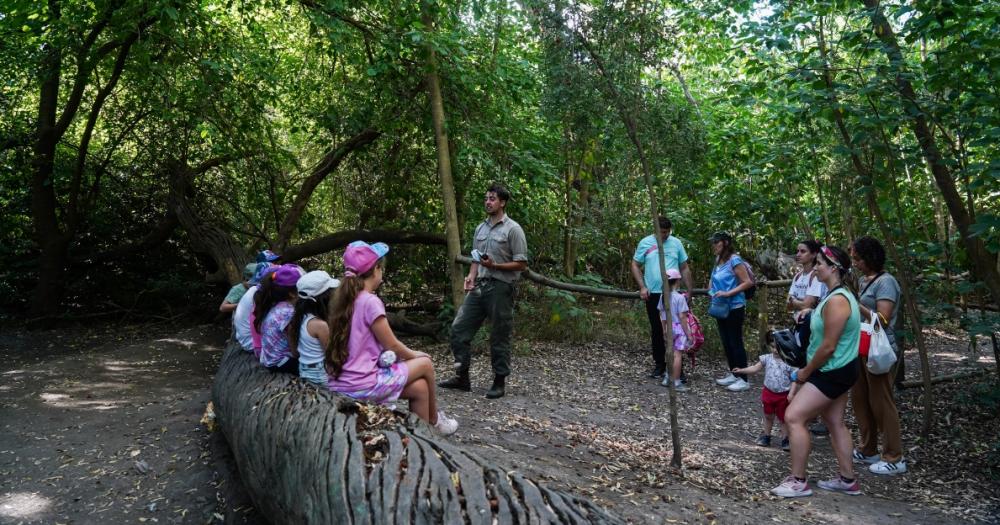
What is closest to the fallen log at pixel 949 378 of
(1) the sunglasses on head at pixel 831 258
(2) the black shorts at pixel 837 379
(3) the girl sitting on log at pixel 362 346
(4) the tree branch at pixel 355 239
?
(2) the black shorts at pixel 837 379

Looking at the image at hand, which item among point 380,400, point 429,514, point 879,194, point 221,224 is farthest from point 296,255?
point 429,514

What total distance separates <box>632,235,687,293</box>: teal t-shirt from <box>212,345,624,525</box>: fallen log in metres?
4.18

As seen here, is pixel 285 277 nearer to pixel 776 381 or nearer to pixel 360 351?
pixel 360 351

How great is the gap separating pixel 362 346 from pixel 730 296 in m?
4.11

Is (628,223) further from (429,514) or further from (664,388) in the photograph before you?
(429,514)

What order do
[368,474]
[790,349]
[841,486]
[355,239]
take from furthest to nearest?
[355,239] → [790,349] → [841,486] → [368,474]

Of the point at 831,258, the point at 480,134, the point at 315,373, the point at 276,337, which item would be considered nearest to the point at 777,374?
the point at 831,258

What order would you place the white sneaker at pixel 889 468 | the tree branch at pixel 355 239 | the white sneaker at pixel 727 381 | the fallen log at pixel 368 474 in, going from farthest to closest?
the tree branch at pixel 355 239 → the white sneaker at pixel 727 381 → the white sneaker at pixel 889 468 → the fallen log at pixel 368 474

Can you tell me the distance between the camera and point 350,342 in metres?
4.09

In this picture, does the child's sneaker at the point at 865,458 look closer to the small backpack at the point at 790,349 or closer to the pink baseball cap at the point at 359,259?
the small backpack at the point at 790,349

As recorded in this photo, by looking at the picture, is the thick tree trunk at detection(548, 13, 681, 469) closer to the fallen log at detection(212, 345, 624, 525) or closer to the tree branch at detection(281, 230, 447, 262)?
the fallen log at detection(212, 345, 624, 525)

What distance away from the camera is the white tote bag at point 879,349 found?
473 cm

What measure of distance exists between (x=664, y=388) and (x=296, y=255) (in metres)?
5.86

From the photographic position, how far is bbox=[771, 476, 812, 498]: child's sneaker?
4180 mm
